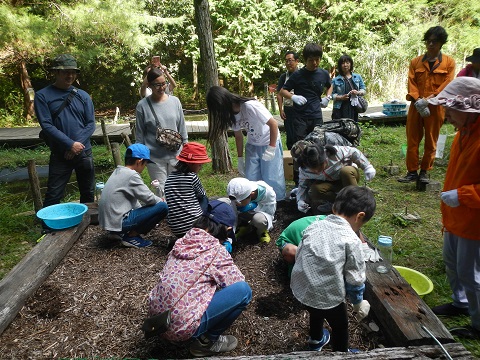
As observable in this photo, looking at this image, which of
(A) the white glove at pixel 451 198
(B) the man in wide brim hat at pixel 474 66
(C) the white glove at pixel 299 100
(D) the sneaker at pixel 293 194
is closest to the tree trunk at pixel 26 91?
(C) the white glove at pixel 299 100

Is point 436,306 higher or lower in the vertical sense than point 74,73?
lower

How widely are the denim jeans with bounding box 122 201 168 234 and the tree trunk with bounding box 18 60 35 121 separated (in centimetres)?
1086

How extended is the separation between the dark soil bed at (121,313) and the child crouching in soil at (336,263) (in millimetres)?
467

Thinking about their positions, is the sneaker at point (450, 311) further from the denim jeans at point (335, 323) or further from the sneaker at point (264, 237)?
the sneaker at point (264, 237)

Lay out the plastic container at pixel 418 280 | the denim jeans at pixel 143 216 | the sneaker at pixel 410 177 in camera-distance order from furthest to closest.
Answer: the sneaker at pixel 410 177 < the denim jeans at pixel 143 216 < the plastic container at pixel 418 280

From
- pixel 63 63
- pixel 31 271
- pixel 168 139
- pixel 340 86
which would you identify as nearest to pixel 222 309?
pixel 31 271

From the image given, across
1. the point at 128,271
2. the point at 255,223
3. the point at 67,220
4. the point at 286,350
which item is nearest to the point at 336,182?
the point at 255,223

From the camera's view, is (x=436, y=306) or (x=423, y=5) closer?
(x=436, y=306)

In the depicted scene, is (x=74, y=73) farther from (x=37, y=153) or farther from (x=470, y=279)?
(x=37, y=153)

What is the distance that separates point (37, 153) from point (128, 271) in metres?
7.02

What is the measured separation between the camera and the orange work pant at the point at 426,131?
480 cm

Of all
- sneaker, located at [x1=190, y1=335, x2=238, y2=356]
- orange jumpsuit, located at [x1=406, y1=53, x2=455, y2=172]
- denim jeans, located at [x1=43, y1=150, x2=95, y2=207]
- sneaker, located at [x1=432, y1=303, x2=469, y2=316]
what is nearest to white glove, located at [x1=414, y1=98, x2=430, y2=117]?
orange jumpsuit, located at [x1=406, y1=53, x2=455, y2=172]

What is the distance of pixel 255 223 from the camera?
137 inches

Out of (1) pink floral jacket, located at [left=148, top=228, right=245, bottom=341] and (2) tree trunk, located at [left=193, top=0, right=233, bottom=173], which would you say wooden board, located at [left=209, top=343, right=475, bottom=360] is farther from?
(2) tree trunk, located at [left=193, top=0, right=233, bottom=173]
